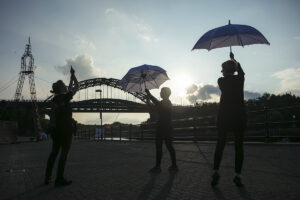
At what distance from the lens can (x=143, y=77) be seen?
24.5 feet

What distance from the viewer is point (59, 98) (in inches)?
182

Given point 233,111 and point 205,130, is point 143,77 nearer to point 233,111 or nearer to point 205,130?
point 233,111

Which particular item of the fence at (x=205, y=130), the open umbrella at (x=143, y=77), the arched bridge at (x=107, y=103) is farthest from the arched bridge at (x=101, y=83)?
the open umbrella at (x=143, y=77)

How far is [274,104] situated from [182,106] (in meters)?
33.4

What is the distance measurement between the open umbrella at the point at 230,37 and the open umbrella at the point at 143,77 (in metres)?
1.88

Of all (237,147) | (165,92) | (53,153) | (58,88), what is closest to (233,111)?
(237,147)

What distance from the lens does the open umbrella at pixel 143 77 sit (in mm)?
7586

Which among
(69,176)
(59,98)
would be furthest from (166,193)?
(69,176)

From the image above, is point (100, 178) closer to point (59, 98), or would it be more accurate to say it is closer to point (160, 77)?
point (59, 98)

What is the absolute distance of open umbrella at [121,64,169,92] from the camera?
7586mm

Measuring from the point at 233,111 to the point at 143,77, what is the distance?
3.69m

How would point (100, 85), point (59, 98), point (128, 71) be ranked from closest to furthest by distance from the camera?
point (59, 98) < point (128, 71) < point (100, 85)

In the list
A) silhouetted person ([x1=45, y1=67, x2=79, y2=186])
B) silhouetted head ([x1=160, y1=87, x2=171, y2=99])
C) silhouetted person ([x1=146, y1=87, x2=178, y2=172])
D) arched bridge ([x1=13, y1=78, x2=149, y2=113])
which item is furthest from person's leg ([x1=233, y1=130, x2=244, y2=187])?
arched bridge ([x1=13, y1=78, x2=149, y2=113])

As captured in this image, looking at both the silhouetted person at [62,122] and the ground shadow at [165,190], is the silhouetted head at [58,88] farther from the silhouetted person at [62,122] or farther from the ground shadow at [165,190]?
the ground shadow at [165,190]
